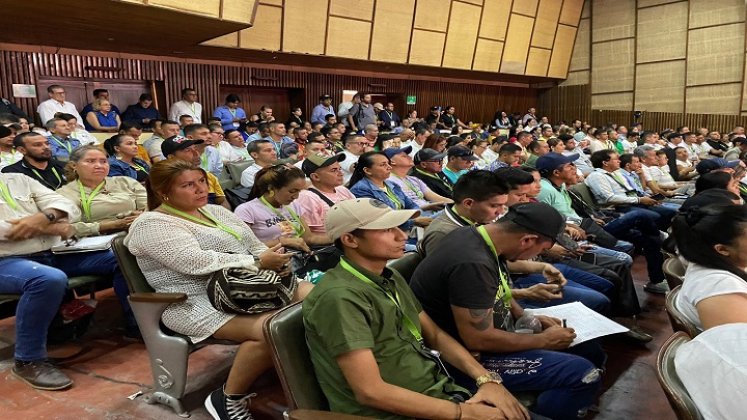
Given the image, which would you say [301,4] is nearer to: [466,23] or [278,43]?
[278,43]

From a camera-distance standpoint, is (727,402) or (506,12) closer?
(727,402)

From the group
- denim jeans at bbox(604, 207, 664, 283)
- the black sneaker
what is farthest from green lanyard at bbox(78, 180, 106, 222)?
denim jeans at bbox(604, 207, 664, 283)

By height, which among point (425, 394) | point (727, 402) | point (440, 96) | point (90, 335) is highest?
point (440, 96)

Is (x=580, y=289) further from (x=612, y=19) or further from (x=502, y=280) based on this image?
(x=612, y=19)

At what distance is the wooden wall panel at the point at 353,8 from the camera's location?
10.1 m

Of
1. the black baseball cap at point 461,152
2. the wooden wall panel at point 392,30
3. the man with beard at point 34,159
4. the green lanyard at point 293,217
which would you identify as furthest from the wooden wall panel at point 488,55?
the man with beard at point 34,159

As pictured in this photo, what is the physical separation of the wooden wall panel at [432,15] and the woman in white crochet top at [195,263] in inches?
393

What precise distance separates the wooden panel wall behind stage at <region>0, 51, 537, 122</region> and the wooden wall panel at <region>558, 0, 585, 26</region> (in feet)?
7.79

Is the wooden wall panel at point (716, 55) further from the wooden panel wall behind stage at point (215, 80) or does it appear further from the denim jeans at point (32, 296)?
the denim jeans at point (32, 296)

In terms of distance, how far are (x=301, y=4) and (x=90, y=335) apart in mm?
7887

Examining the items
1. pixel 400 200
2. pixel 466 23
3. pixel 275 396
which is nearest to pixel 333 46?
pixel 466 23

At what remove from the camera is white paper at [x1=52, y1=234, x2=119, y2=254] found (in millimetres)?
2852

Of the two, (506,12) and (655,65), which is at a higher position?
(506,12)

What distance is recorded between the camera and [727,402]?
1.16 m
